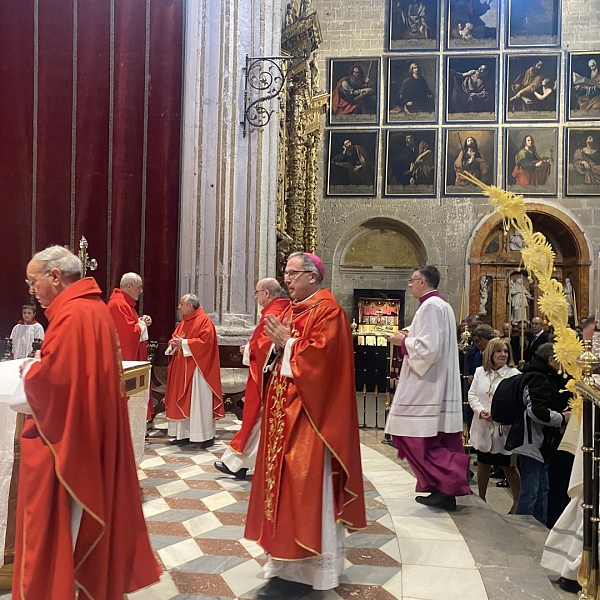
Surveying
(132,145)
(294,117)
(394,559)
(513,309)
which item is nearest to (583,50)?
(513,309)

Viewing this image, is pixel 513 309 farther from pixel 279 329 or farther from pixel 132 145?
pixel 279 329

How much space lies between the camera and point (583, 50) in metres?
15.7

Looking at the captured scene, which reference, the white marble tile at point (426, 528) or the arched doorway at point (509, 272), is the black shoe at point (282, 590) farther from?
the arched doorway at point (509, 272)

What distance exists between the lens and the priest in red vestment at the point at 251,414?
5094 mm

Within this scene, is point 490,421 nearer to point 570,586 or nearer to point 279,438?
point 570,586

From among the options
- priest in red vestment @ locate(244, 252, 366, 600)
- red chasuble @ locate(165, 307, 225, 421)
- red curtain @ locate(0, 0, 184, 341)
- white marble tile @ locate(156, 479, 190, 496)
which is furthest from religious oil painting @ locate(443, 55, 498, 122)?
priest in red vestment @ locate(244, 252, 366, 600)

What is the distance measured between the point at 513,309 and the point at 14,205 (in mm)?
11851

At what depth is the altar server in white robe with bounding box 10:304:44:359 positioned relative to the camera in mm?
7598

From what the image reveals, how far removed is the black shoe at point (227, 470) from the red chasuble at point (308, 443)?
80.4 inches

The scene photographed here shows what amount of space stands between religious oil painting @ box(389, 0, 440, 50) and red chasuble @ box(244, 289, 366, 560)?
1460 cm

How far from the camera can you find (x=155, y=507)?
14.8 feet

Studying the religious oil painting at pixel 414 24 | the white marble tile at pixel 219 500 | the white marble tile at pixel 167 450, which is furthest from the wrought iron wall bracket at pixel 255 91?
the religious oil painting at pixel 414 24

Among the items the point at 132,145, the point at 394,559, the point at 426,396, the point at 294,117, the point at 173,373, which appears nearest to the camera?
the point at 394,559

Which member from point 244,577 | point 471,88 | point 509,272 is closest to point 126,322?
point 244,577
